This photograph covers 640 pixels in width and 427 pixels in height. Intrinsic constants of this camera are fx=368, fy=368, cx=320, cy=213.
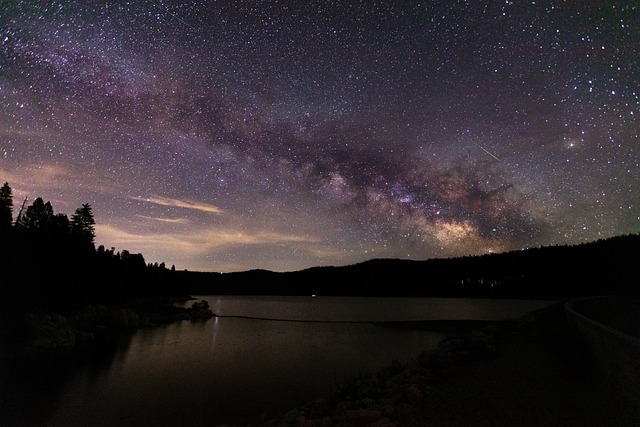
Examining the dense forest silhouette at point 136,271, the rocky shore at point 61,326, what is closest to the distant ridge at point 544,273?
the dense forest silhouette at point 136,271

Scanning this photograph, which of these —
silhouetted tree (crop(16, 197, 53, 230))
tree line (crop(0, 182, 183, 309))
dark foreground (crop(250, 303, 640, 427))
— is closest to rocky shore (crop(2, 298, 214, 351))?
tree line (crop(0, 182, 183, 309))

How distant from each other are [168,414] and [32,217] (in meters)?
75.4

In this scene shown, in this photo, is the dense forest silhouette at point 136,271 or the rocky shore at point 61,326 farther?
the dense forest silhouette at point 136,271

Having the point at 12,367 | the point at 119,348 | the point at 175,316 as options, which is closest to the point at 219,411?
the point at 12,367

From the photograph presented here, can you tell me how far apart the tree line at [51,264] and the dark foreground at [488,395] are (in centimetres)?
4275

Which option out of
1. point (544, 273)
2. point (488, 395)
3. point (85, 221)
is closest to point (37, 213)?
point (85, 221)

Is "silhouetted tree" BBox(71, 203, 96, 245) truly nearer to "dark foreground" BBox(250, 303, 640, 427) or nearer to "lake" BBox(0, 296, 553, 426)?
"lake" BBox(0, 296, 553, 426)

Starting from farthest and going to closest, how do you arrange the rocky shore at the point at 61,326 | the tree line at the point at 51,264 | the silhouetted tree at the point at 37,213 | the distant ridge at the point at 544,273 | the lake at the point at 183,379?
1. the distant ridge at the point at 544,273
2. the silhouetted tree at the point at 37,213
3. the tree line at the point at 51,264
4. the rocky shore at the point at 61,326
5. the lake at the point at 183,379

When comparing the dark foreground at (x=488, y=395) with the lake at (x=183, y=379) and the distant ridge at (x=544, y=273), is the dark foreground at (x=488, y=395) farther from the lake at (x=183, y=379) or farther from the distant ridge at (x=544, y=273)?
the distant ridge at (x=544, y=273)

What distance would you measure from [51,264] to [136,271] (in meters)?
49.9

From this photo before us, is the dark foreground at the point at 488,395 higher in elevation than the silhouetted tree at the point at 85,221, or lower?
lower

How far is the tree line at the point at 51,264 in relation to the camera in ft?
145

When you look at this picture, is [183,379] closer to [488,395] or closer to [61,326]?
[488,395]

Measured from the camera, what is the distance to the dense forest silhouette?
157ft
